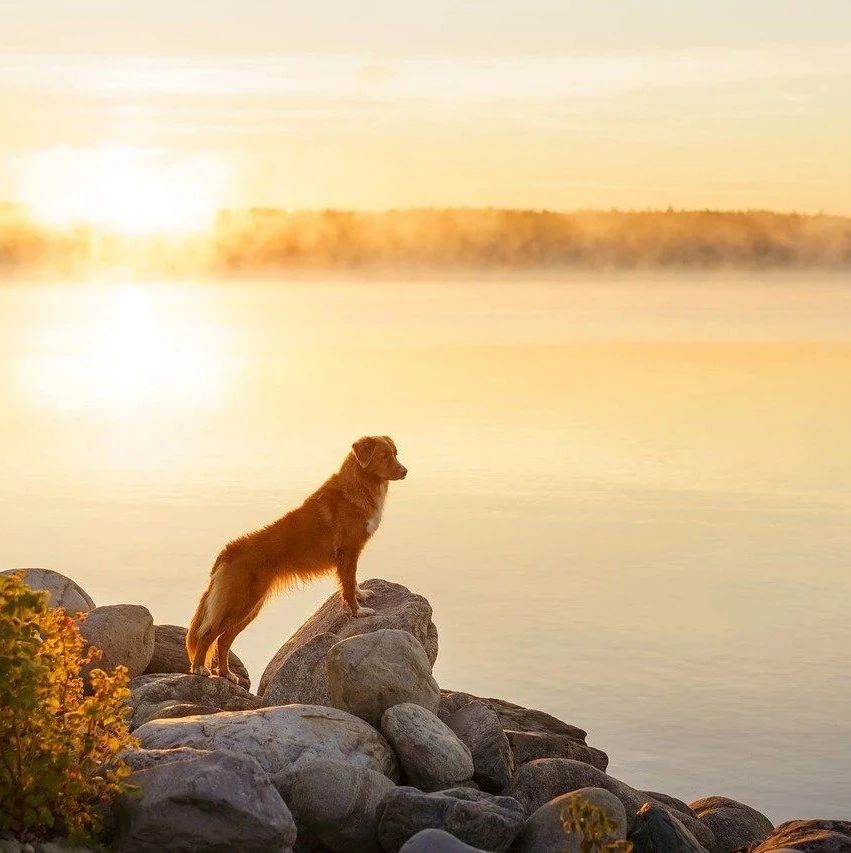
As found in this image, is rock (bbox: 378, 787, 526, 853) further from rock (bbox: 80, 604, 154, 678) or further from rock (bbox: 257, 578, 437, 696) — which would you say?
rock (bbox: 80, 604, 154, 678)

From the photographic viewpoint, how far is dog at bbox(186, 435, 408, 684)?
575 inches

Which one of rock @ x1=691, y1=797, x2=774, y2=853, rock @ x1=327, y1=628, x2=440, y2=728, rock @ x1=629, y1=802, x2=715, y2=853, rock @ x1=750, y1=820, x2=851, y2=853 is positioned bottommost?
rock @ x1=691, y1=797, x2=774, y2=853

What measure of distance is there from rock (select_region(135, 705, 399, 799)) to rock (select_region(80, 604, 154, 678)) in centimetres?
273

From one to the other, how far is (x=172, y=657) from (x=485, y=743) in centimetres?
387

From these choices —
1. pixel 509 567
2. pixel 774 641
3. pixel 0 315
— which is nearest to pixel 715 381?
pixel 509 567

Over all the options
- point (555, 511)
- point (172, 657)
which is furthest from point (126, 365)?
point (172, 657)

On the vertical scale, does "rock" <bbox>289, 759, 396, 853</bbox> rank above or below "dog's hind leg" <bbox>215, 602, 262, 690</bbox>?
below

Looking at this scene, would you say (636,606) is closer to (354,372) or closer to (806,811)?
(806,811)

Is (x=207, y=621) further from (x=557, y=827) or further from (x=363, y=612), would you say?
(x=557, y=827)

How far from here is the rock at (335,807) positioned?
36.9 ft

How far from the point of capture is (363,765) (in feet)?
38.9

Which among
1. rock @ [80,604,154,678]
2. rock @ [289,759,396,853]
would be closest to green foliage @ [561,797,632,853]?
rock @ [289,759,396,853]

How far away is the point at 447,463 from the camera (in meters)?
37.3

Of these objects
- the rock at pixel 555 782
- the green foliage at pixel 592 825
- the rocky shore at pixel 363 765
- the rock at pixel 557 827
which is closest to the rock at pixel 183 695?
the rocky shore at pixel 363 765
